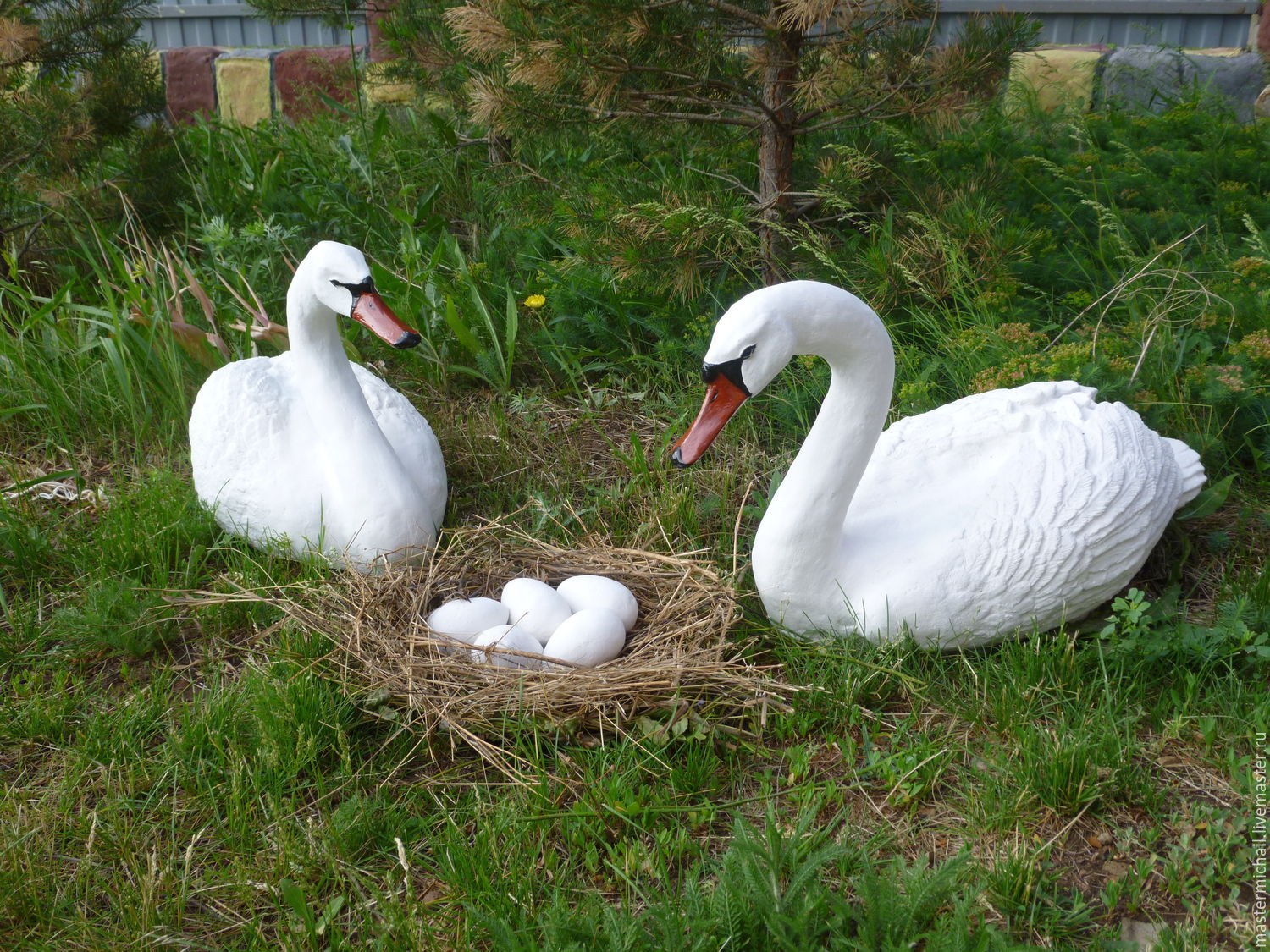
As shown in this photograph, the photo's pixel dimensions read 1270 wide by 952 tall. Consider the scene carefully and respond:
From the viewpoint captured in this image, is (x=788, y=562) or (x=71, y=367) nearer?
(x=788, y=562)

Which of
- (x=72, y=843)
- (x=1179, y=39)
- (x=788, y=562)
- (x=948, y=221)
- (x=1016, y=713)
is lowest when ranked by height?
(x=72, y=843)

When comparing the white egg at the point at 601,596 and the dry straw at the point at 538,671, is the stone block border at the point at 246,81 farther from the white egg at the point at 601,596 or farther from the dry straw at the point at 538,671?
the white egg at the point at 601,596

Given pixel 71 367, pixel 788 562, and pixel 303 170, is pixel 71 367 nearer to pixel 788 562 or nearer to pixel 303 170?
pixel 303 170

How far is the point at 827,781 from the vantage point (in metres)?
2.39

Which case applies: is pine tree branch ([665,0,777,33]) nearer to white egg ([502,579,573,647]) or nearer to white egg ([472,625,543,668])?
white egg ([502,579,573,647])

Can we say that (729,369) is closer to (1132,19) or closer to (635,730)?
(635,730)

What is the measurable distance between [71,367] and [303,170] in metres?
1.89

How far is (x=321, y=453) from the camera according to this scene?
10.3 feet

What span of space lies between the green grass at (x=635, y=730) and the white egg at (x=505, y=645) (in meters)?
0.23

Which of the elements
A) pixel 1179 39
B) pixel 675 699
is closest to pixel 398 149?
pixel 675 699

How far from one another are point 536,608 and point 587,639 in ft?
0.66

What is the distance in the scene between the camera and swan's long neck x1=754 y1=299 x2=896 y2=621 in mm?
2570

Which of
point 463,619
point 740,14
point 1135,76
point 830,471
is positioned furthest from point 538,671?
point 1135,76

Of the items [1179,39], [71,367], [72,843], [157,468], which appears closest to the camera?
[72,843]
